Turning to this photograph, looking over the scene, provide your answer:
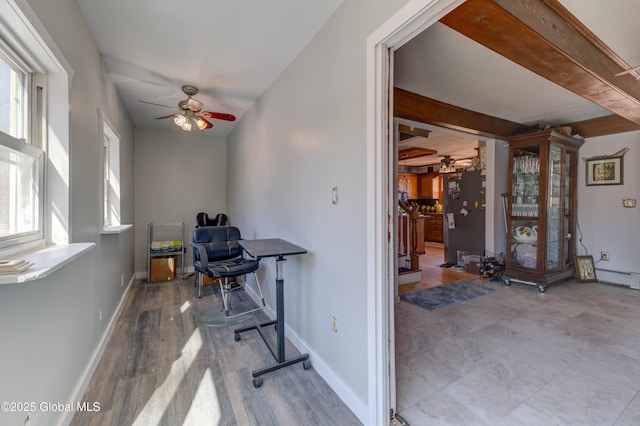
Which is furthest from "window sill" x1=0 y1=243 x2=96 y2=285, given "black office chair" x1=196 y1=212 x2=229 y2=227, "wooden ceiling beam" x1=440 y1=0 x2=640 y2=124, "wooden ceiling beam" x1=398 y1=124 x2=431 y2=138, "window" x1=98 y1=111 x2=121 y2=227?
"wooden ceiling beam" x1=398 y1=124 x2=431 y2=138

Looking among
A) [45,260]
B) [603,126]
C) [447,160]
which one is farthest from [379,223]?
[447,160]

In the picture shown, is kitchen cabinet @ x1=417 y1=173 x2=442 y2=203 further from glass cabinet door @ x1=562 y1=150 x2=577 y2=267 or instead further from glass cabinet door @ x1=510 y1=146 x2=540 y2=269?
glass cabinet door @ x1=510 y1=146 x2=540 y2=269

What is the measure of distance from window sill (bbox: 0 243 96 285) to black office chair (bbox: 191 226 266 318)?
1246 millimetres

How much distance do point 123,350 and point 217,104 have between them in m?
2.87

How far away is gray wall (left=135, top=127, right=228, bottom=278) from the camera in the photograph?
454 cm

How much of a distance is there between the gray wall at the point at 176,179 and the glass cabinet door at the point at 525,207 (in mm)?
4879

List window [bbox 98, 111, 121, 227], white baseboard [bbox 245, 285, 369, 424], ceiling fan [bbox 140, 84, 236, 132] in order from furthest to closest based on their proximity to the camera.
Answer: window [bbox 98, 111, 121, 227] → ceiling fan [bbox 140, 84, 236, 132] → white baseboard [bbox 245, 285, 369, 424]

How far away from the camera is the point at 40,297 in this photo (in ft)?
4.10

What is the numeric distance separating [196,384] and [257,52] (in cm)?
256

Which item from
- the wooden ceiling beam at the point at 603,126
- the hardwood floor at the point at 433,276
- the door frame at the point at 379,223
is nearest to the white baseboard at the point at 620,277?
the hardwood floor at the point at 433,276

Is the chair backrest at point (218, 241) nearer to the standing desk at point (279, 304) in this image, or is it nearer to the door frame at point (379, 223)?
the standing desk at point (279, 304)

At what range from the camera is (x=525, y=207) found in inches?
156

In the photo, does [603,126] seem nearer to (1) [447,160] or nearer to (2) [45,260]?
(1) [447,160]

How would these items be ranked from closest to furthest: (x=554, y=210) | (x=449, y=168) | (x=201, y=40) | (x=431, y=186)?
(x=201, y=40), (x=554, y=210), (x=449, y=168), (x=431, y=186)
